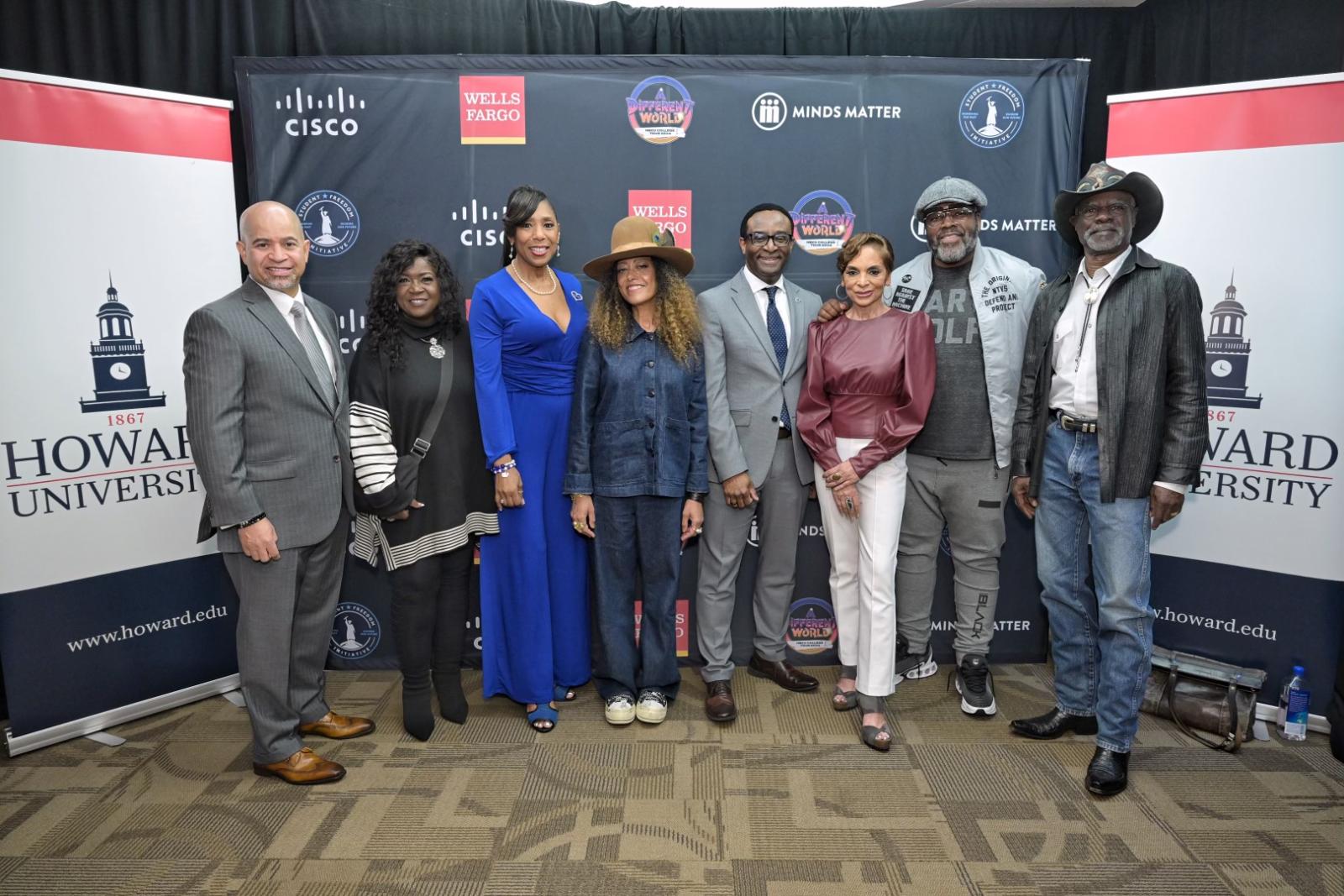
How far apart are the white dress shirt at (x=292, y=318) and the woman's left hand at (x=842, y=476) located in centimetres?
179

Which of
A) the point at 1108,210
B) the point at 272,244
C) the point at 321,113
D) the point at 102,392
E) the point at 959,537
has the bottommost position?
the point at 959,537

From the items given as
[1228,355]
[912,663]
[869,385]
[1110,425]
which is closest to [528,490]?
[869,385]

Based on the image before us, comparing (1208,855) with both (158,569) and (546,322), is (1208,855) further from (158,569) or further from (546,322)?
(158,569)

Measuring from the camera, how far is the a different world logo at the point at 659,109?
342 cm

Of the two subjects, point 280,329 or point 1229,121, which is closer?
point 280,329

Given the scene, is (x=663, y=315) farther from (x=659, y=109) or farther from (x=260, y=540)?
(x=260, y=540)

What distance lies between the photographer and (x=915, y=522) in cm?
322

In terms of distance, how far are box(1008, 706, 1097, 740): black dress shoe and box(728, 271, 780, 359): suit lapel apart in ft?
5.46

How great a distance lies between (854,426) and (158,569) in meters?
2.86

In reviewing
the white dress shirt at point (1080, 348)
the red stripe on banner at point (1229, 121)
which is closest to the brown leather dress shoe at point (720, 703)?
the white dress shirt at point (1080, 348)

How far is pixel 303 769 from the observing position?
2.68 meters

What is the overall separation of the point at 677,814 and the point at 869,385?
1.57 m

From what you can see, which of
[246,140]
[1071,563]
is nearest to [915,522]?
[1071,563]

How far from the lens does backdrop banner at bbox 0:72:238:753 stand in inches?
113
